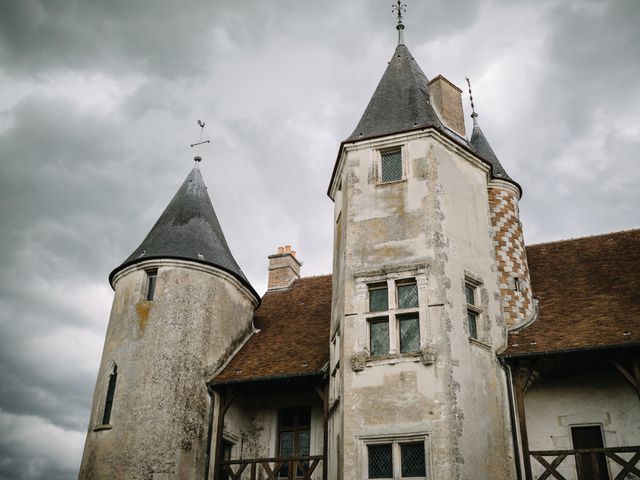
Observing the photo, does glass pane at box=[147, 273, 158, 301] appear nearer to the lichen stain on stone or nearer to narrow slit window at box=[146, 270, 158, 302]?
narrow slit window at box=[146, 270, 158, 302]

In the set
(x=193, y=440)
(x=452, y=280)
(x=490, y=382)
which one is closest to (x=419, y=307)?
(x=452, y=280)

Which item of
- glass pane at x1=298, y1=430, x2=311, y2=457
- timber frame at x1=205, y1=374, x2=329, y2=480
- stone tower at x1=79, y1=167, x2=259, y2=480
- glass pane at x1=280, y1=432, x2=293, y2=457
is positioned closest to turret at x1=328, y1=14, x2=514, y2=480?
timber frame at x1=205, y1=374, x2=329, y2=480

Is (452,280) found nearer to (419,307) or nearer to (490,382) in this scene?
(419,307)

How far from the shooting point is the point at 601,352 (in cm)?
1207

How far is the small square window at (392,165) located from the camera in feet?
46.7

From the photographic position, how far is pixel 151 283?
1592 centimetres

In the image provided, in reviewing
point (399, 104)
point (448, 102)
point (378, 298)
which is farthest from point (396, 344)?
point (448, 102)

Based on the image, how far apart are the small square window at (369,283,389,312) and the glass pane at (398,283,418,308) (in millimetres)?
275

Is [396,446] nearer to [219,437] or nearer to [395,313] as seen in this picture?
[395,313]

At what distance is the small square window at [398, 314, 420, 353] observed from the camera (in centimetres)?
1220

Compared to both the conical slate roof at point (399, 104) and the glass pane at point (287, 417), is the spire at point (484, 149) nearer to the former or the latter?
the conical slate roof at point (399, 104)

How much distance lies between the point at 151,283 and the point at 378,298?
5957mm

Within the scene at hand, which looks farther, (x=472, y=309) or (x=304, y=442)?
(x=304, y=442)

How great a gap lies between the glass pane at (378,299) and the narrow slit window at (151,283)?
18.3 feet
